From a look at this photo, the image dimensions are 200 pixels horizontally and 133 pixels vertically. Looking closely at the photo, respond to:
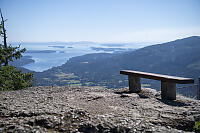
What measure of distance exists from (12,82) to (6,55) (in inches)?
158

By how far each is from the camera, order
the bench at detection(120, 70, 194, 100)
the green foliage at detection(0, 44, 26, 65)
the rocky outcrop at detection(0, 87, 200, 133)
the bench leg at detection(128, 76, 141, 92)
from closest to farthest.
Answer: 1. the rocky outcrop at detection(0, 87, 200, 133)
2. the bench at detection(120, 70, 194, 100)
3. the bench leg at detection(128, 76, 141, 92)
4. the green foliage at detection(0, 44, 26, 65)

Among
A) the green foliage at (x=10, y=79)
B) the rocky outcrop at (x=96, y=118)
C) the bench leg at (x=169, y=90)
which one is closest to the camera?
the rocky outcrop at (x=96, y=118)

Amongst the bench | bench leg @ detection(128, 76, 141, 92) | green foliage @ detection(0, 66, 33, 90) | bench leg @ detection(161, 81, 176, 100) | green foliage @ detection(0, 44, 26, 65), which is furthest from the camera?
green foliage @ detection(0, 44, 26, 65)

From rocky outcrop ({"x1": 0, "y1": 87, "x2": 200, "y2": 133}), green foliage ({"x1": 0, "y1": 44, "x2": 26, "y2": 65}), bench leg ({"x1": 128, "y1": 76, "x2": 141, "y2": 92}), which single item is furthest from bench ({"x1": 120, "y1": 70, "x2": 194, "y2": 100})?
green foliage ({"x1": 0, "y1": 44, "x2": 26, "y2": 65})

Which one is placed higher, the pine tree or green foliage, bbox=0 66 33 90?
the pine tree

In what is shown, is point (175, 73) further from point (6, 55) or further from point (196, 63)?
point (6, 55)

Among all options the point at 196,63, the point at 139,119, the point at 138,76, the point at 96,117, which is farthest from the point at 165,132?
the point at 196,63

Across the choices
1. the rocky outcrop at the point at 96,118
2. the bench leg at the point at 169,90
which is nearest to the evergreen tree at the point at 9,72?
the rocky outcrop at the point at 96,118

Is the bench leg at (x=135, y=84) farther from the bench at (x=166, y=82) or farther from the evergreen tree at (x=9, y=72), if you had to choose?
the evergreen tree at (x=9, y=72)

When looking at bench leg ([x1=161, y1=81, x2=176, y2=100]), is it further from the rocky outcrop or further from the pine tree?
the pine tree

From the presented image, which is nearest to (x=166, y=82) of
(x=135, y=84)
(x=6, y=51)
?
(x=135, y=84)

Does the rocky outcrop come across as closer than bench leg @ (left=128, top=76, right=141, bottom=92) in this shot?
Yes

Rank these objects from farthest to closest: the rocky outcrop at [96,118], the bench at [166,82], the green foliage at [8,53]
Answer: the green foliage at [8,53] < the bench at [166,82] < the rocky outcrop at [96,118]

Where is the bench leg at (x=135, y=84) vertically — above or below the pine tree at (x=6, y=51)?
below
